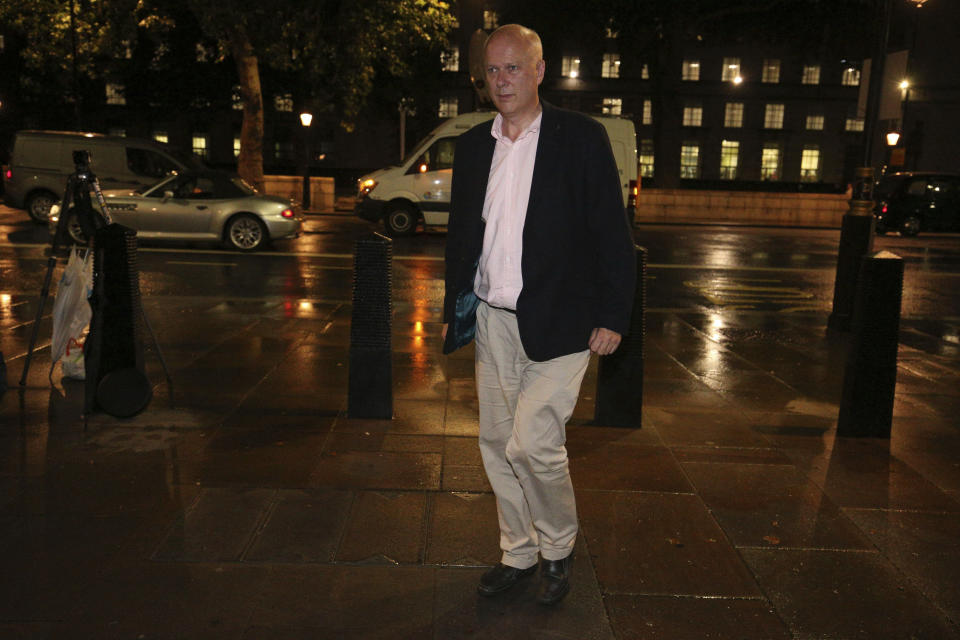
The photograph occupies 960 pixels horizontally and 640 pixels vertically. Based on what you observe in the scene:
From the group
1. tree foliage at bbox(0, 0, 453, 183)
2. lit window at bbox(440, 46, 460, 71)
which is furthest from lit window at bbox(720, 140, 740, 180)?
tree foliage at bbox(0, 0, 453, 183)

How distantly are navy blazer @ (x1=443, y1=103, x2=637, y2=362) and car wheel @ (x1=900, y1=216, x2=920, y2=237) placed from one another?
75.1 ft

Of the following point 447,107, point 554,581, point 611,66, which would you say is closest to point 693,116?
point 611,66

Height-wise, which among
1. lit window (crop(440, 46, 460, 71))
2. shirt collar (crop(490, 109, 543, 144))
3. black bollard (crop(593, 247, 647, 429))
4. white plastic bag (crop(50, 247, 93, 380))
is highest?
lit window (crop(440, 46, 460, 71))

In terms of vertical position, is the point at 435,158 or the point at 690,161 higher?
the point at 690,161

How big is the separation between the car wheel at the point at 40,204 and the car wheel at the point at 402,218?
7385mm

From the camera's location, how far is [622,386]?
521 centimetres

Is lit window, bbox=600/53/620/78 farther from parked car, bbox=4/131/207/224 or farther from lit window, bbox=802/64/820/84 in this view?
parked car, bbox=4/131/207/224

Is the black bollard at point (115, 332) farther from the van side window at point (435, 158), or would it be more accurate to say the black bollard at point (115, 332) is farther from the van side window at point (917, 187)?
the van side window at point (917, 187)

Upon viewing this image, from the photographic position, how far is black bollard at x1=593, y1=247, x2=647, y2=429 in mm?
5199

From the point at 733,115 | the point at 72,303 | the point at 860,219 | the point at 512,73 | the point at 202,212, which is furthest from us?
the point at 733,115

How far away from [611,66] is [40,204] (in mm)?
49110

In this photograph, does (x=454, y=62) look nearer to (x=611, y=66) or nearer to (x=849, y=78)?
(x=611, y=66)

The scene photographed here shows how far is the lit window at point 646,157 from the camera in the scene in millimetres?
61094

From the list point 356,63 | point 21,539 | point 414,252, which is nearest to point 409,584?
point 21,539
